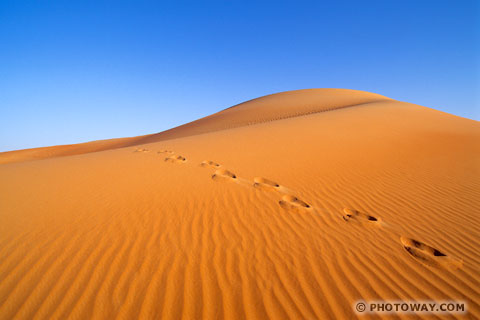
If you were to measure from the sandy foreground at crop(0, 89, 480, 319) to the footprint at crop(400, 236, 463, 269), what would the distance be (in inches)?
0.6

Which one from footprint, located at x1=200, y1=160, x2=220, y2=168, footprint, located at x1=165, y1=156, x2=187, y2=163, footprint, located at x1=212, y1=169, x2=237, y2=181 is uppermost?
footprint, located at x1=165, y1=156, x2=187, y2=163

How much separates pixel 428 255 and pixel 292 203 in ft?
6.51

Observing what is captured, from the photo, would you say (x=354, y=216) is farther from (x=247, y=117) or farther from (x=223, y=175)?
(x=247, y=117)

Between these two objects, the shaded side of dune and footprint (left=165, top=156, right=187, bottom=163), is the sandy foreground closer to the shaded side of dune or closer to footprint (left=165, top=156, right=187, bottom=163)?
footprint (left=165, top=156, right=187, bottom=163)

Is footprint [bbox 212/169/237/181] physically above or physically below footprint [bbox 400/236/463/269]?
above

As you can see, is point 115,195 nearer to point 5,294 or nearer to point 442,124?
point 5,294

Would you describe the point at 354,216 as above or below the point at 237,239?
below

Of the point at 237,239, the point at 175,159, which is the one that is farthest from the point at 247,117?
the point at 237,239

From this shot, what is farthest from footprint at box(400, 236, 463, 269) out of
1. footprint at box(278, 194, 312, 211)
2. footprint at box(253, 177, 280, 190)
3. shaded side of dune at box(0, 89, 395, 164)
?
shaded side of dune at box(0, 89, 395, 164)

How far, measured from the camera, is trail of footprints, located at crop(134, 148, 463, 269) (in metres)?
2.65

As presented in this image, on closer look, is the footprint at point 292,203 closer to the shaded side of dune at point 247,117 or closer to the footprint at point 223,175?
the footprint at point 223,175

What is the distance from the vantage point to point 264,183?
193 inches

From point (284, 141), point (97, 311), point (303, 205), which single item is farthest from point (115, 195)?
point (284, 141)

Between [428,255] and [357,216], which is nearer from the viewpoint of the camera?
[428,255]
